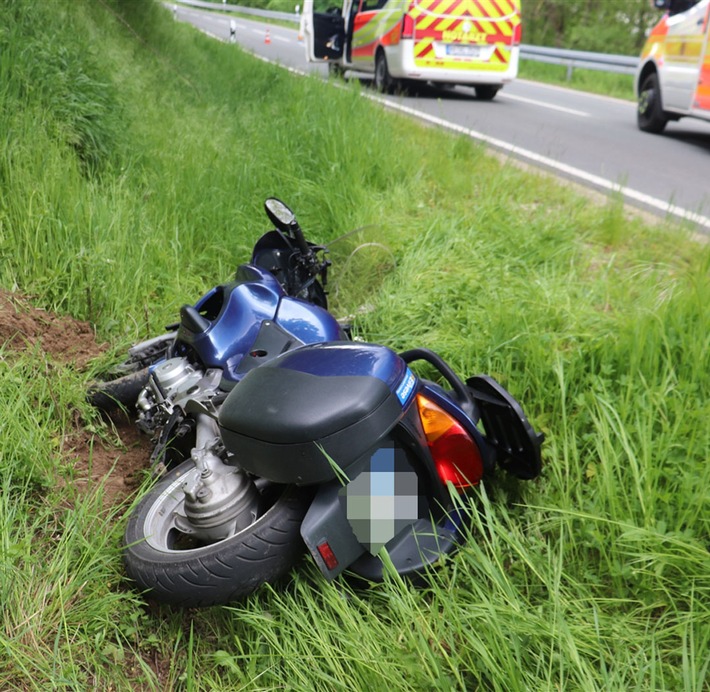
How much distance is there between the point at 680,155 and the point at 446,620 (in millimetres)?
6934

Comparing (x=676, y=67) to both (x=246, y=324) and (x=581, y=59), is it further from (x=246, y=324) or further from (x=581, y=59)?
(x=581, y=59)

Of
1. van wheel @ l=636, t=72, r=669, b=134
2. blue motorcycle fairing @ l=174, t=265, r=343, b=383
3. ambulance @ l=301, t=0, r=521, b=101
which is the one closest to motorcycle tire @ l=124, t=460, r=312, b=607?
blue motorcycle fairing @ l=174, t=265, r=343, b=383

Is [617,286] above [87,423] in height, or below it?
above

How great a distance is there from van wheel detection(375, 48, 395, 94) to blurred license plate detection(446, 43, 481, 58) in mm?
993

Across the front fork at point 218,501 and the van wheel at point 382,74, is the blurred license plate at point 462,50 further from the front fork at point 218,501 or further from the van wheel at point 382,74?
the front fork at point 218,501

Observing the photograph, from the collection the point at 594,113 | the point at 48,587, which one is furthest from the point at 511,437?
the point at 594,113

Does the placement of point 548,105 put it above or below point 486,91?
below

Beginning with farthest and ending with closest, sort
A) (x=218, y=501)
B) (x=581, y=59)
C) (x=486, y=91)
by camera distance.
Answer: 1. (x=581, y=59)
2. (x=486, y=91)
3. (x=218, y=501)

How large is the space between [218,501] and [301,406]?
39 centimetres

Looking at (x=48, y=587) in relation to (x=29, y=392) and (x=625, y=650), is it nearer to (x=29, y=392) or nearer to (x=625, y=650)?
(x=29, y=392)

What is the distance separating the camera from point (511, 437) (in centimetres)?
205

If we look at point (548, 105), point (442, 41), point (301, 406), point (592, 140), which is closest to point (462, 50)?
point (442, 41)

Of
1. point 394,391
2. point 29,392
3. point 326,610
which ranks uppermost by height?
point 394,391

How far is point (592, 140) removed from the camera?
7.86m
